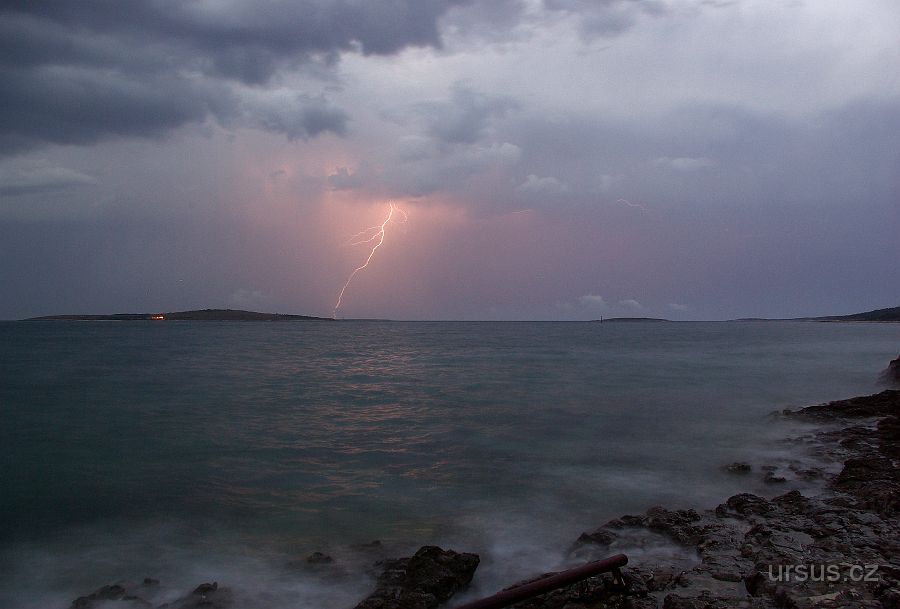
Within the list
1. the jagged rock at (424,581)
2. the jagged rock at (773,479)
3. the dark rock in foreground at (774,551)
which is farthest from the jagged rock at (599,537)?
the jagged rock at (773,479)

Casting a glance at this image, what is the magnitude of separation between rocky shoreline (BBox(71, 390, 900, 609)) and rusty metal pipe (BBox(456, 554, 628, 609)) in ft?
3.30

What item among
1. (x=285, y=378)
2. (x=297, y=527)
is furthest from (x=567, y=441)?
(x=285, y=378)

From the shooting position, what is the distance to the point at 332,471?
41.6 feet

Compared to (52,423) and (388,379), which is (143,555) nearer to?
(52,423)

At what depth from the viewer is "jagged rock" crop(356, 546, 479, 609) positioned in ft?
19.3

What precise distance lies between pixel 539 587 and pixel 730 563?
3740 mm

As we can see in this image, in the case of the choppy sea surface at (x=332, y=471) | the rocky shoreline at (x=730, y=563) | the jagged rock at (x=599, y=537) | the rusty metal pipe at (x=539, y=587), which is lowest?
the choppy sea surface at (x=332, y=471)

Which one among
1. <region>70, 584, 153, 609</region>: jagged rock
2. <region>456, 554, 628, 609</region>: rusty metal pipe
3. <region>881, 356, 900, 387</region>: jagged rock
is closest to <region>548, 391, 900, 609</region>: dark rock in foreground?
<region>456, 554, 628, 609</region>: rusty metal pipe

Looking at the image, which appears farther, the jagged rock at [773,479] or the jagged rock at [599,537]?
the jagged rock at [773,479]

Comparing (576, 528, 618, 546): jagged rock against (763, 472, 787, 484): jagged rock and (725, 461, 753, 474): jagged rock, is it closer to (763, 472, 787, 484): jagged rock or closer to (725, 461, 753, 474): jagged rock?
(763, 472, 787, 484): jagged rock

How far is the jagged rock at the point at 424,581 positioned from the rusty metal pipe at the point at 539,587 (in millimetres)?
2245

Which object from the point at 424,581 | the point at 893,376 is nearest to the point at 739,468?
the point at 424,581

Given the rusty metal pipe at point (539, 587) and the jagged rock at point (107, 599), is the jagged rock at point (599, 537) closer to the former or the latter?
the rusty metal pipe at point (539, 587)

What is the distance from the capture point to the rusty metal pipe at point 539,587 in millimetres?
3391
